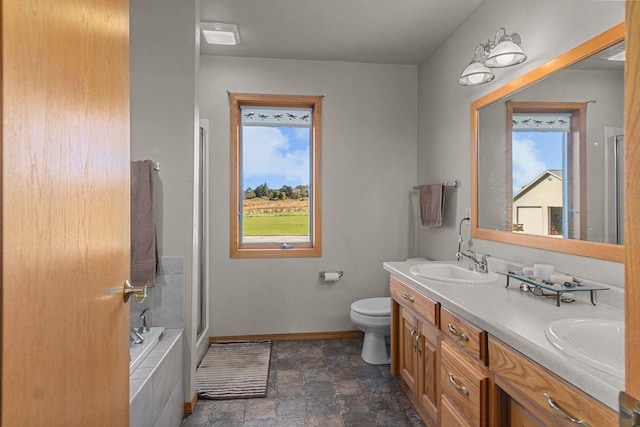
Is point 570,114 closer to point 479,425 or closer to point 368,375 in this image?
point 479,425

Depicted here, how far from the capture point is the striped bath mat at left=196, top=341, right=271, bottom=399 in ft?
7.88

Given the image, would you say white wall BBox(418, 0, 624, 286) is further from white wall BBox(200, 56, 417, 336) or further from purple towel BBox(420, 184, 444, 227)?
white wall BBox(200, 56, 417, 336)

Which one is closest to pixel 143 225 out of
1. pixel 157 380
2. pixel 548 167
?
pixel 157 380

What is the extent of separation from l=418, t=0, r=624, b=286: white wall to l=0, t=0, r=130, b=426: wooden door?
1803 millimetres

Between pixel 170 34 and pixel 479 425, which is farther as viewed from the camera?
pixel 170 34

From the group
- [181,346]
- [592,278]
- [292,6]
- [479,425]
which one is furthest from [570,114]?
[181,346]

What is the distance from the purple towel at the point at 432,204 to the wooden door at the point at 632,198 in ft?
8.00

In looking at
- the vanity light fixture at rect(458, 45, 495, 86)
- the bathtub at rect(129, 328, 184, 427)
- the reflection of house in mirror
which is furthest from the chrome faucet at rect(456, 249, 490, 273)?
the bathtub at rect(129, 328, 184, 427)

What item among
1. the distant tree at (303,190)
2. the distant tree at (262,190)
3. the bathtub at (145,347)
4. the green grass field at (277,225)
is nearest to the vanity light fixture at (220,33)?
the distant tree at (262,190)

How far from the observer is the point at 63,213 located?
26.5 inches

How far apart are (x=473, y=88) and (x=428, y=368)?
188 centimetres

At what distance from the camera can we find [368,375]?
8.68 feet

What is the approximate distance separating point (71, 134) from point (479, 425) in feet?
5.33

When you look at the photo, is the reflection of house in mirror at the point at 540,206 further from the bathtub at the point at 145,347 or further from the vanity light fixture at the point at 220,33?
the vanity light fixture at the point at 220,33
